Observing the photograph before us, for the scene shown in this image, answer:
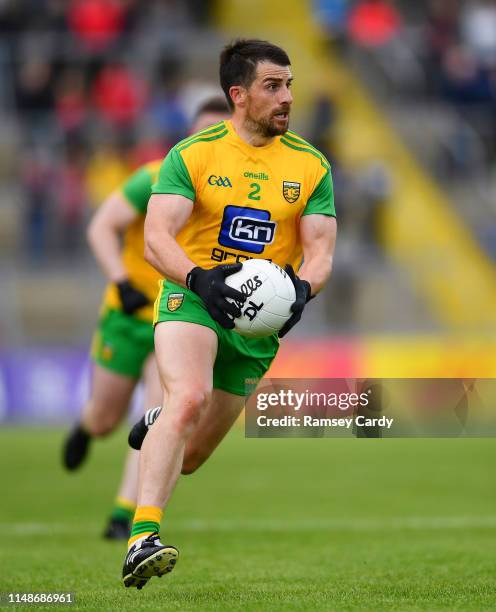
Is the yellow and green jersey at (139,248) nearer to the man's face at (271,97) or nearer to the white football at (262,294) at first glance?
the man's face at (271,97)

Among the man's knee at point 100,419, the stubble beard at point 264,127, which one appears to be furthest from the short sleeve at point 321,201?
the man's knee at point 100,419

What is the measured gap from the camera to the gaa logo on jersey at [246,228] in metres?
6.84

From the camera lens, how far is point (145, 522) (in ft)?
20.2

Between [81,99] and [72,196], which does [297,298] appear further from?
[81,99]

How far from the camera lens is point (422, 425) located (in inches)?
268

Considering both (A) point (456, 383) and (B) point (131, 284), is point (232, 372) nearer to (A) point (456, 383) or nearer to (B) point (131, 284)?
(A) point (456, 383)

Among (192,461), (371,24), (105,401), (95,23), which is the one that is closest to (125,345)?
(105,401)

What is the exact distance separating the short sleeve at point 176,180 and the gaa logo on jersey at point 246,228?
9.5 inches

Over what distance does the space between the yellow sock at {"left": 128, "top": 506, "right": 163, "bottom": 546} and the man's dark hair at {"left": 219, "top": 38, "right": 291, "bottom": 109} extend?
2246mm

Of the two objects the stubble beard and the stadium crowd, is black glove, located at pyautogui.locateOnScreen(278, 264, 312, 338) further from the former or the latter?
the stadium crowd

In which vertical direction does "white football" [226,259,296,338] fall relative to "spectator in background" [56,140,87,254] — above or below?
above

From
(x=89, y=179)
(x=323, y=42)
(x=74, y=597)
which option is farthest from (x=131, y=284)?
(x=323, y=42)

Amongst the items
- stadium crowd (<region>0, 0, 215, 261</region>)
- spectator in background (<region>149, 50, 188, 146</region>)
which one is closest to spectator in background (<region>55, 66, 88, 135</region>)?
stadium crowd (<region>0, 0, 215, 261</region>)

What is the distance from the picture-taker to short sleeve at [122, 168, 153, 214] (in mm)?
9383
